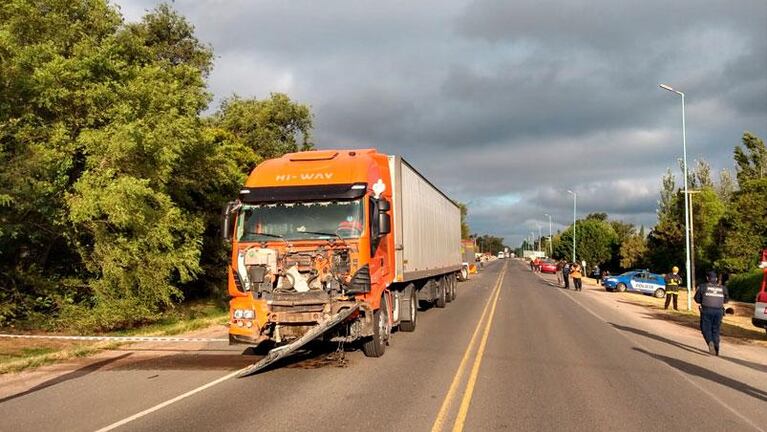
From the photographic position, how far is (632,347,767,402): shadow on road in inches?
340

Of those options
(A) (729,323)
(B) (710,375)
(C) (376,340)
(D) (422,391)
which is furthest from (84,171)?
(A) (729,323)

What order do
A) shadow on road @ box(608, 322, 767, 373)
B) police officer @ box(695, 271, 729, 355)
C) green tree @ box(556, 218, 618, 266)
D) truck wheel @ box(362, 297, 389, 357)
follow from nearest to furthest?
truck wheel @ box(362, 297, 389, 357)
shadow on road @ box(608, 322, 767, 373)
police officer @ box(695, 271, 729, 355)
green tree @ box(556, 218, 618, 266)

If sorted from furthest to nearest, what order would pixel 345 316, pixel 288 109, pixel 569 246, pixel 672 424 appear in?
pixel 569 246
pixel 288 109
pixel 345 316
pixel 672 424

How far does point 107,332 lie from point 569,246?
9123cm

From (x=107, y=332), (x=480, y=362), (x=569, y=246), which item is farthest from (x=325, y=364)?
(x=569, y=246)

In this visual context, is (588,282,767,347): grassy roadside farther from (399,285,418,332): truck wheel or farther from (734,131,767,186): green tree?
(734,131,767,186): green tree

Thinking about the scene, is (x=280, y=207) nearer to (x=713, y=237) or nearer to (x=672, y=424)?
(x=672, y=424)

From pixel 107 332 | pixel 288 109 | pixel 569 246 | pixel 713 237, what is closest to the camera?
pixel 107 332

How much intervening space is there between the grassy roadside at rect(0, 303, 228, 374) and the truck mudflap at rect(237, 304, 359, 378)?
170 inches

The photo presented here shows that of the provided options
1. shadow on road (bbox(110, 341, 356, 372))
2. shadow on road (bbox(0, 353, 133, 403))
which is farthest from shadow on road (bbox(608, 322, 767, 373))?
shadow on road (bbox(0, 353, 133, 403))

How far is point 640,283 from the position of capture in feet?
121

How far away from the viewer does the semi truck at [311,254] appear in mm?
9656

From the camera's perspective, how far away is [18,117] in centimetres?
1488

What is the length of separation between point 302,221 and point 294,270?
938 millimetres
